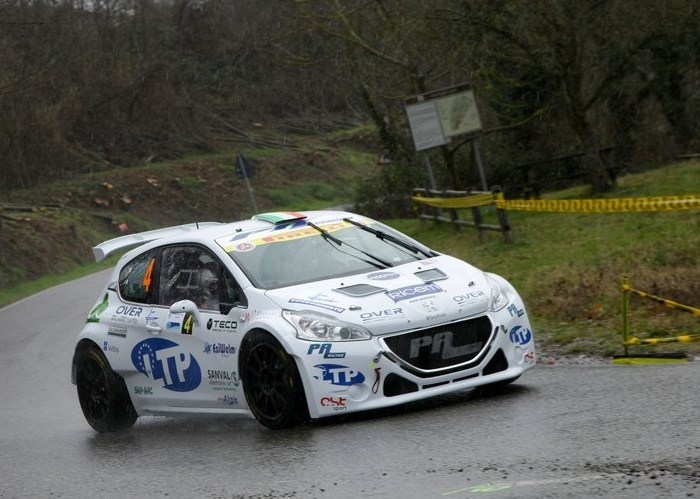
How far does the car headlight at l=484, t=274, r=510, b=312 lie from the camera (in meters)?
9.44

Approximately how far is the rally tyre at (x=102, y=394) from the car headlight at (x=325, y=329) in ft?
8.22

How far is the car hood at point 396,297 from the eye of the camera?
354 inches

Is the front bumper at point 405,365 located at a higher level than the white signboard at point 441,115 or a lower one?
lower

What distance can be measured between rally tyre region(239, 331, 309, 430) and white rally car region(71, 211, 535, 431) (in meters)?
0.01

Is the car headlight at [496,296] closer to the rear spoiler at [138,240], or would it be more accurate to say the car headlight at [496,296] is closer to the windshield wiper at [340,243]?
the windshield wiper at [340,243]

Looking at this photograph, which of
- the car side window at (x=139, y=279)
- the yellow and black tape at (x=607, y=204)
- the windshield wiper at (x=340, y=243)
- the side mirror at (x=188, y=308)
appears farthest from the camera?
the yellow and black tape at (x=607, y=204)

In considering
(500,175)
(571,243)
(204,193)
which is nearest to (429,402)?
(571,243)

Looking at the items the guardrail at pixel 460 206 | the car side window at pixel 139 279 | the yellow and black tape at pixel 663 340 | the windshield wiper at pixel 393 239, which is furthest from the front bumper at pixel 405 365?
the guardrail at pixel 460 206

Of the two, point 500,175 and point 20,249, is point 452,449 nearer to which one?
point 500,175

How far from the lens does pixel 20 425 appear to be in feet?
41.3

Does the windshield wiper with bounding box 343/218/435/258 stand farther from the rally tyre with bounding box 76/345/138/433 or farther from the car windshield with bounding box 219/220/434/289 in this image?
the rally tyre with bounding box 76/345/138/433

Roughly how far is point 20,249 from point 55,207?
548 cm

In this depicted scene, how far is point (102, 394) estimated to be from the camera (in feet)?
36.4

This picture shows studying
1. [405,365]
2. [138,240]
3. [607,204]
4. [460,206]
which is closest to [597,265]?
[138,240]
